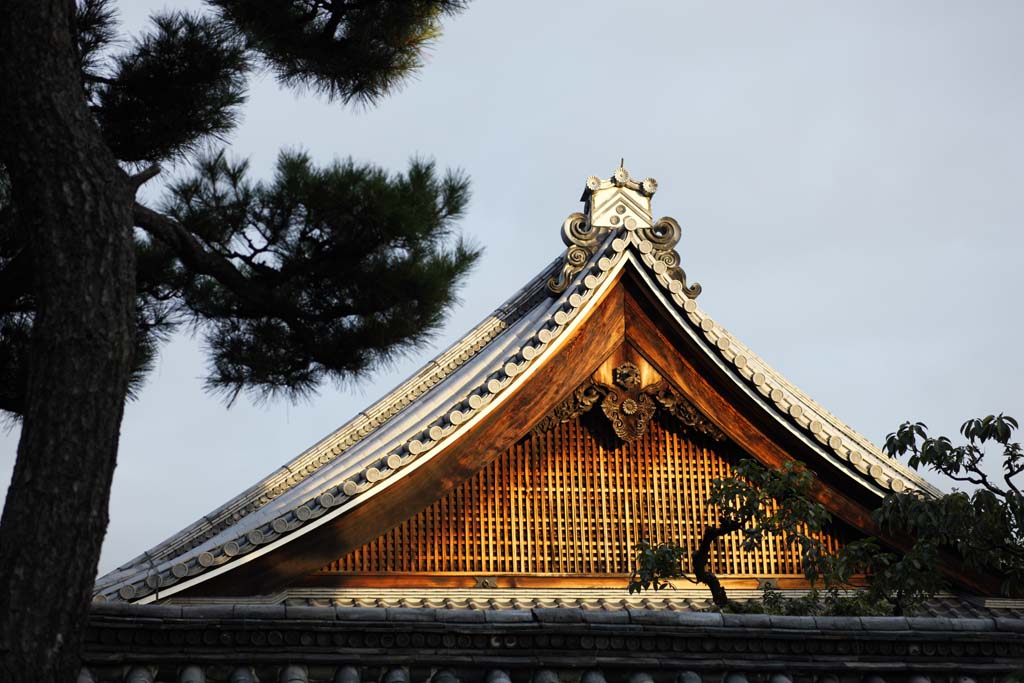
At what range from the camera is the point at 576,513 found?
9.46 metres

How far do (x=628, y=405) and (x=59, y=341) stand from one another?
501 cm

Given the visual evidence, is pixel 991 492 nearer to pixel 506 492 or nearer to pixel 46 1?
pixel 506 492

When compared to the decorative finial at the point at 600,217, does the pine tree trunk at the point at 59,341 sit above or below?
below

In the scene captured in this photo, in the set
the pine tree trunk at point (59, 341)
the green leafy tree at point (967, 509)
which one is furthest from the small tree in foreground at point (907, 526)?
the pine tree trunk at point (59, 341)

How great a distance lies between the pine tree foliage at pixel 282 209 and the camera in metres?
8.56

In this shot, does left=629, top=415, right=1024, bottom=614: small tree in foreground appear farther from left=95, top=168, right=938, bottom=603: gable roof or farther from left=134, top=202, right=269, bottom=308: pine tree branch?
left=134, top=202, right=269, bottom=308: pine tree branch

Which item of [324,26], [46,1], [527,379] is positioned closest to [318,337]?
[527,379]

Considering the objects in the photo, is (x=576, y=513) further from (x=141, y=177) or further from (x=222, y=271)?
(x=141, y=177)

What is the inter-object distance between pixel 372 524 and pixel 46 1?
4104mm

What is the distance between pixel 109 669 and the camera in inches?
218

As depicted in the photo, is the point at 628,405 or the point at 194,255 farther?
the point at 628,405

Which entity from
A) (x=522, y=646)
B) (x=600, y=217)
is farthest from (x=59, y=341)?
(x=600, y=217)

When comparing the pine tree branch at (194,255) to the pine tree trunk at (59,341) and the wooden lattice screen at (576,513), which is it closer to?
the pine tree trunk at (59,341)

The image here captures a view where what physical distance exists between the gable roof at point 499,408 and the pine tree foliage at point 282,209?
2.21ft
